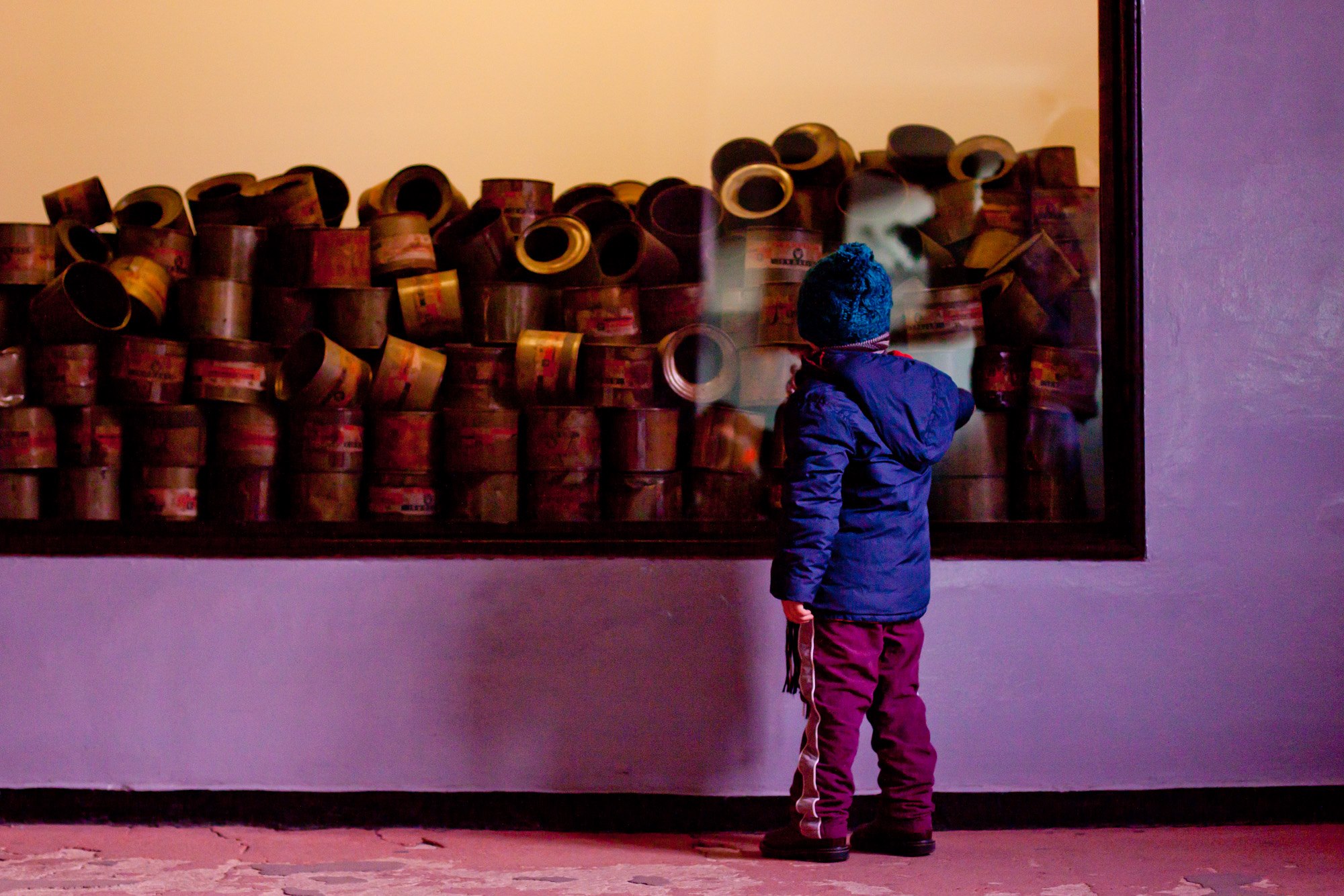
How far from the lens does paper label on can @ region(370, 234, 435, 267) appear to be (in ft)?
9.59

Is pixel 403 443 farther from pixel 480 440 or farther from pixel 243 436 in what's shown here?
pixel 243 436

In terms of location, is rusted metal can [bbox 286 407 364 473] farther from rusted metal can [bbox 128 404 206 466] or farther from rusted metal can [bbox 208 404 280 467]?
rusted metal can [bbox 128 404 206 466]

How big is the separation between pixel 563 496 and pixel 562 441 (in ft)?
0.45

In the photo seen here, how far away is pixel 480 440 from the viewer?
2.78 meters

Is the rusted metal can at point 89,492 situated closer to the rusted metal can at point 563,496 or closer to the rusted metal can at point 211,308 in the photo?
the rusted metal can at point 211,308

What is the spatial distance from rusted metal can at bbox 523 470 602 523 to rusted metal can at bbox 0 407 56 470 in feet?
3.99

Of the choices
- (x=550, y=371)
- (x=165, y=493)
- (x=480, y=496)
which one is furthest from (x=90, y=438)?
(x=550, y=371)

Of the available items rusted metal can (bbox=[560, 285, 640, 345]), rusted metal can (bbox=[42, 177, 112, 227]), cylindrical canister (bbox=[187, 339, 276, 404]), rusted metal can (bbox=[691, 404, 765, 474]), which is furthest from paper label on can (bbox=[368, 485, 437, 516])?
rusted metal can (bbox=[42, 177, 112, 227])

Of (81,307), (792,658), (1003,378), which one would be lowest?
(792,658)

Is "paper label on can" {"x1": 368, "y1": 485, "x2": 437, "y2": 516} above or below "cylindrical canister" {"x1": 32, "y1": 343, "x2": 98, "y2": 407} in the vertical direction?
below

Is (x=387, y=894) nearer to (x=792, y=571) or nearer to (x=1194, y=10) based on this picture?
(x=792, y=571)

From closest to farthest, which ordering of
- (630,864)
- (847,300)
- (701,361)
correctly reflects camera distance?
1. (847,300)
2. (630,864)
3. (701,361)

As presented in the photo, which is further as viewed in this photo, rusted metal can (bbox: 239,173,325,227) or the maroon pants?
rusted metal can (bbox: 239,173,325,227)

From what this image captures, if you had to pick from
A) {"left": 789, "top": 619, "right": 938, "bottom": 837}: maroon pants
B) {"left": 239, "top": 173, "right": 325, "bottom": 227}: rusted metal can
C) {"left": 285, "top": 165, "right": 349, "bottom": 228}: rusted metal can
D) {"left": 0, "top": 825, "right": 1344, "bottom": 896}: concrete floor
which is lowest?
{"left": 0, "top": 825, "right": 1344, "bottom": 896}: concrete floor
